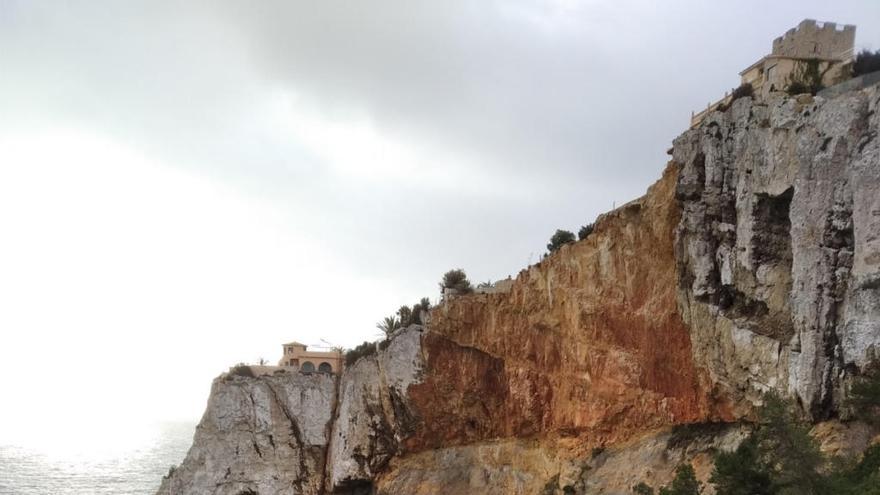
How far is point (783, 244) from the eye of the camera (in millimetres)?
19672

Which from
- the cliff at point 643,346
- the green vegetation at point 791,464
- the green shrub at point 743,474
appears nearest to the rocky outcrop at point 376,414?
the cliff at point 643,346

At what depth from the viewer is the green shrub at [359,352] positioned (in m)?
41.2

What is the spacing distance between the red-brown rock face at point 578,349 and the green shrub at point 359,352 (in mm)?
5979

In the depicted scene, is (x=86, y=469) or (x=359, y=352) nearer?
(x=359, y=352)

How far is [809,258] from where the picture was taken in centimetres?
1814

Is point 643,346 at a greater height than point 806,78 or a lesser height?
lesser

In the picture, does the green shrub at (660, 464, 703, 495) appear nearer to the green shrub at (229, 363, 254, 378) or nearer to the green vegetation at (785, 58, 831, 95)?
the green vegetation at (785, 58, 831, 95)

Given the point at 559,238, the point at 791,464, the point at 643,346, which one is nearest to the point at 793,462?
the point at 791,464

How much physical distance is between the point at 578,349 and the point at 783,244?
997 cm

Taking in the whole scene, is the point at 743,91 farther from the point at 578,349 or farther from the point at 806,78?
the point at 578,349

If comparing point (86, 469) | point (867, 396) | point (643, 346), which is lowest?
point (86, 469)

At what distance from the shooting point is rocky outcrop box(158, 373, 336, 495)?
1633 inches

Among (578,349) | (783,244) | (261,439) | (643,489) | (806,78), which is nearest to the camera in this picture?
(783,244)

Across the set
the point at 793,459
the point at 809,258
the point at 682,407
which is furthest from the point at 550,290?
the point at 793,459
